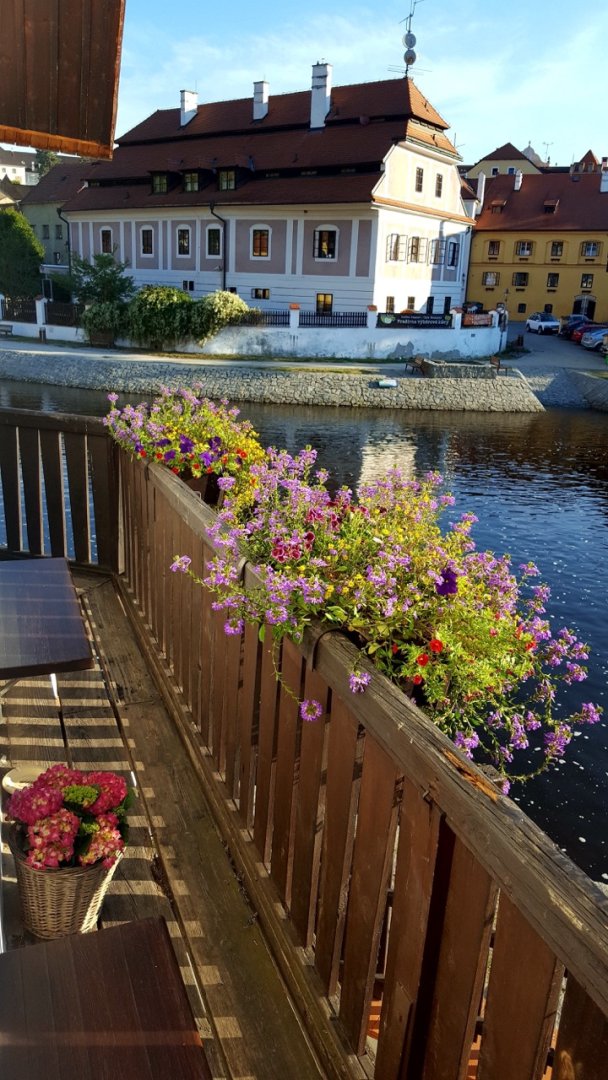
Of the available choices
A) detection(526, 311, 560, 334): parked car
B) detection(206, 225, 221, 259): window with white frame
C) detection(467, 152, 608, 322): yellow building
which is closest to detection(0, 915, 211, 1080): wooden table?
detection(206, 225, 221, 259): window with white frame

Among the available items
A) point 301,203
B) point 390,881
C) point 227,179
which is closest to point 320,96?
point 227,179

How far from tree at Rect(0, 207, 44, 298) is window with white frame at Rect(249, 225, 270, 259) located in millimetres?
12669

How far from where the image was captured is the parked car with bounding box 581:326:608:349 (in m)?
41.3

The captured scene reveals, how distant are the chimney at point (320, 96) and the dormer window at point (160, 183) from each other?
818cm

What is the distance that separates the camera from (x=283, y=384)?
99.9 ft

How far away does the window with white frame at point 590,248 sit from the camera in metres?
51.8

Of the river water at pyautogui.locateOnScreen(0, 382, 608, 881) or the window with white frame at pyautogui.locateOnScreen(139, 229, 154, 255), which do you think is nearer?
the river water at pyautogui.locateOnScreen(0, 382, 608, 881)

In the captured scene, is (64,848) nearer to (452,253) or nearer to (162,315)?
(162,315)

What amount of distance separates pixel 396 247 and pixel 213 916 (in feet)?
126

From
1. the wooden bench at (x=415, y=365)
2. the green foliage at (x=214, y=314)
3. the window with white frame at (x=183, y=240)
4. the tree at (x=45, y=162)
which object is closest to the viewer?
the wooden bench at (x=415, y=365)

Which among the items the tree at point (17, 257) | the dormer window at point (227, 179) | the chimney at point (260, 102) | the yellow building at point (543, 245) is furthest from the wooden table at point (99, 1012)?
the yellow building at point (543, 245)

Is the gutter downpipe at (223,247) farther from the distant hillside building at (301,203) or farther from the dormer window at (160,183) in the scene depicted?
the dormer window at (160,183)

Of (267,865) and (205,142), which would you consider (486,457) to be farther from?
(205,142)

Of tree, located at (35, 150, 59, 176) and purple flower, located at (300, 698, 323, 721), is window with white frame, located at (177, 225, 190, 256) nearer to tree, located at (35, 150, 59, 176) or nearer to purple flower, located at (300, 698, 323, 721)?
purple flower, located at (300, 698, 323, 721)
